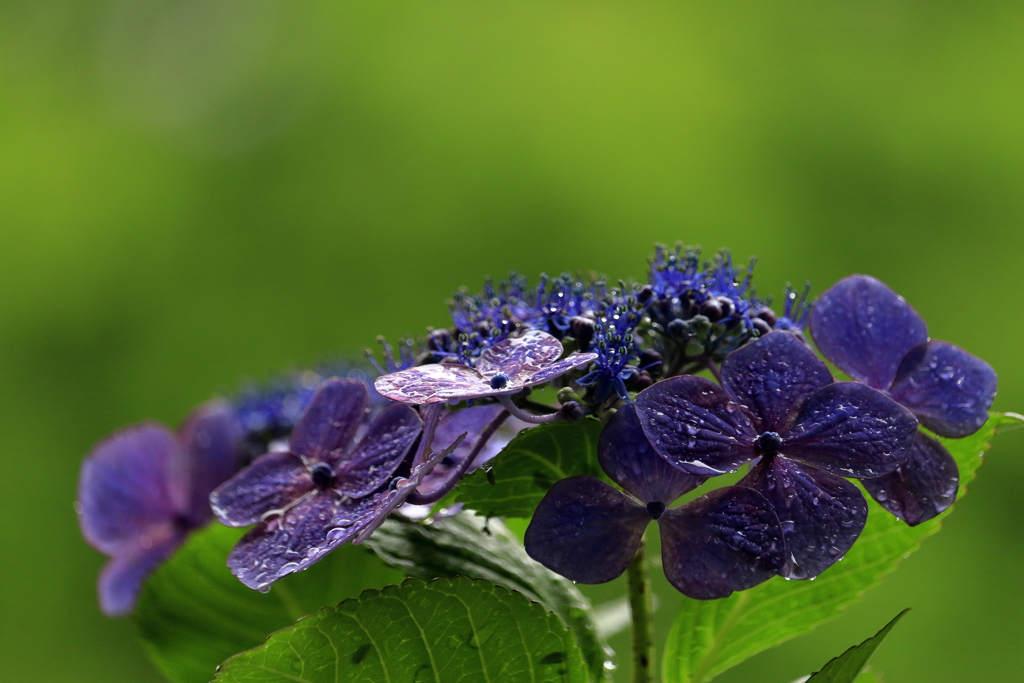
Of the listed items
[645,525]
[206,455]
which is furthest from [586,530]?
[206,455]

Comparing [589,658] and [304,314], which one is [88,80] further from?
[589,658]

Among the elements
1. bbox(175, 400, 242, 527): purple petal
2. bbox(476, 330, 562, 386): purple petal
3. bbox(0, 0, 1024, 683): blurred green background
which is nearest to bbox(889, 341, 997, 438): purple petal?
bbox(476, 330, 562, 386): purple petal

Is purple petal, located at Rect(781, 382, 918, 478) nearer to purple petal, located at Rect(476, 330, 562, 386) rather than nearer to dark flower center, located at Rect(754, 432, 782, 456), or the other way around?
dark flower center, located at Rect(754, 432, 782, 456)

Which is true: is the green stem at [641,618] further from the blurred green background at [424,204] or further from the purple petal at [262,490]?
the blurred green background at [424,204]

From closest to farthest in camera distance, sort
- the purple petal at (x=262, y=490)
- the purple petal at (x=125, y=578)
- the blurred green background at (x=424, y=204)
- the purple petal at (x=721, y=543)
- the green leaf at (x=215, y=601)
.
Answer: the purple petal at (x=721, y=543) < the purple petal at (x=262, y=490) < the green leaf at (x=215, y=601) < the purple petal at (x=125, y=578) < the blurred green background at (x=424, y=204)

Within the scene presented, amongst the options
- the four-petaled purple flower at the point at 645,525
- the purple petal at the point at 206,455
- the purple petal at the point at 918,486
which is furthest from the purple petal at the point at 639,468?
the purple petal at the point at 206,455

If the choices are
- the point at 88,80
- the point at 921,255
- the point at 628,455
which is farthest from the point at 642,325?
the point at 88,80
